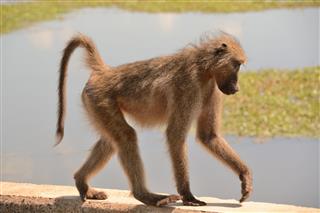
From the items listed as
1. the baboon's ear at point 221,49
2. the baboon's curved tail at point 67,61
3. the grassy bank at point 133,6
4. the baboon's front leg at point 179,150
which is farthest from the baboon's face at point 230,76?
the grassy bank at point 133,6

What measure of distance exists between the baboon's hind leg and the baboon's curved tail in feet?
1.20

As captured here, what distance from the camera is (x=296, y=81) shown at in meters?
16.1

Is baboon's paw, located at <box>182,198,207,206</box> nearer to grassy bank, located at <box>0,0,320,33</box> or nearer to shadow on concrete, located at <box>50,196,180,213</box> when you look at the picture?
shadow on concrete, located at <box>50,196,180,213</box>

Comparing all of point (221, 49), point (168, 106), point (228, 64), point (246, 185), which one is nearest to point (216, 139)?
point (246, 185)

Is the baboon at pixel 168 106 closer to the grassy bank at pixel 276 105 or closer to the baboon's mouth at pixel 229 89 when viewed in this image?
the baboon's mouth at pixel 229 89

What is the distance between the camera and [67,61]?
761cm

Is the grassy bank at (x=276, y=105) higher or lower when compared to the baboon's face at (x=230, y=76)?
lower

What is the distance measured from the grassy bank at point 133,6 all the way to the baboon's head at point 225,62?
15313 millimetres

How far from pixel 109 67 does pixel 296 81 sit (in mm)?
9068

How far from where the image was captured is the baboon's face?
6996mm

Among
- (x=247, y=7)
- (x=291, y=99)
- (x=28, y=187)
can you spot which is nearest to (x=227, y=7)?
(x=247, y=7)

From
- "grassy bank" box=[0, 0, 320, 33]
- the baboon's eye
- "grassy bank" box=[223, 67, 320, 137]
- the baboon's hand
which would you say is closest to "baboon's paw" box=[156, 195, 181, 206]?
the baboon's hand

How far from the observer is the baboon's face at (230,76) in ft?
23.0

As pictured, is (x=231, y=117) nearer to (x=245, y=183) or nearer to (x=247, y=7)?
(x=245, y=183)
